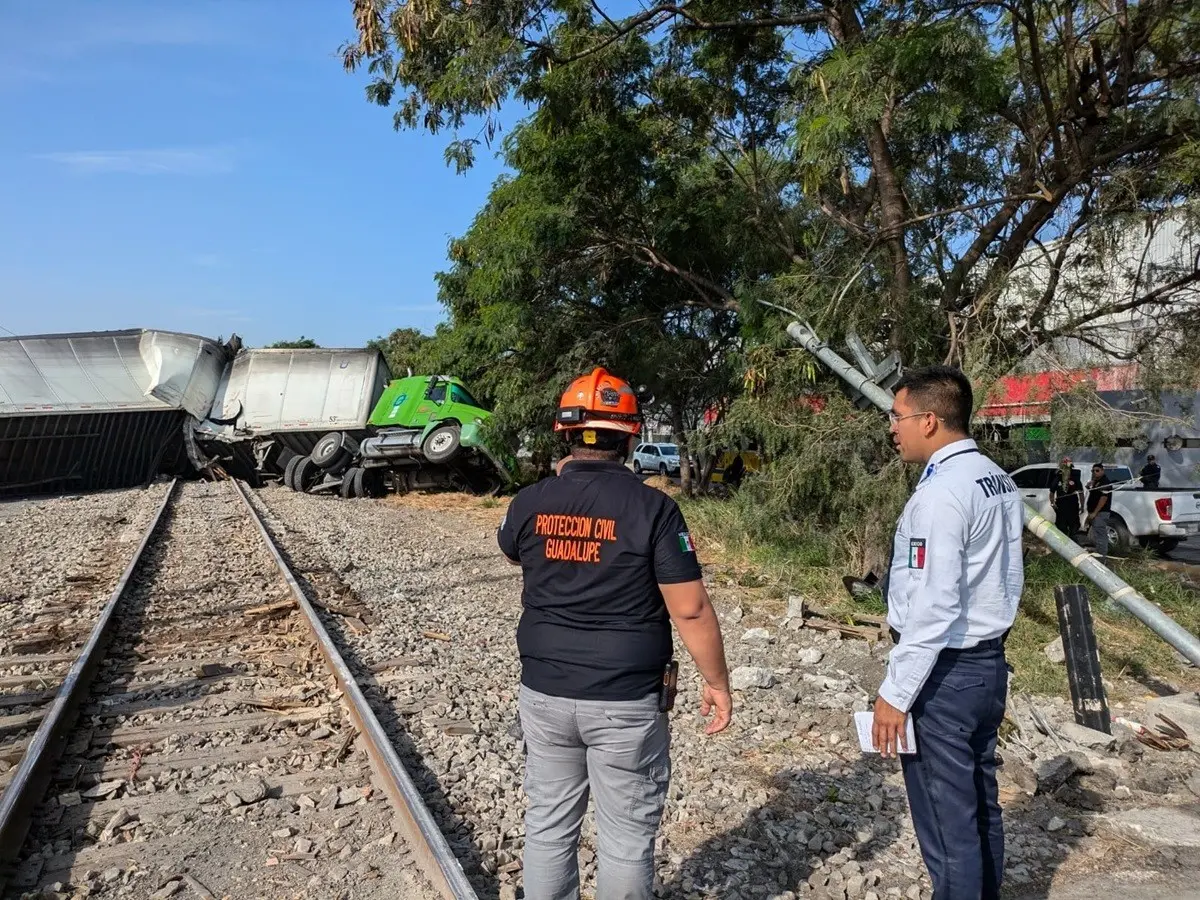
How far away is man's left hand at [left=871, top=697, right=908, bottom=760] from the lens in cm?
283

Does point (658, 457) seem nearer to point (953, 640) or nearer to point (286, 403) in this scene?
point (286, 403)

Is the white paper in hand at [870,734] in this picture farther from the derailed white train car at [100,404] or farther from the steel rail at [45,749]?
the derailed white train car at [100,404]

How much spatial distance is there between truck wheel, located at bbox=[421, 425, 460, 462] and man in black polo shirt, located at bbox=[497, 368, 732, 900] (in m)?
15.8

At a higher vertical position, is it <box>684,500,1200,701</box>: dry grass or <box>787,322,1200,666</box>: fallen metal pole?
<box>787,322,1200,666</box>: fallen metal pole

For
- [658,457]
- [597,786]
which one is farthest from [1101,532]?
[658,457]

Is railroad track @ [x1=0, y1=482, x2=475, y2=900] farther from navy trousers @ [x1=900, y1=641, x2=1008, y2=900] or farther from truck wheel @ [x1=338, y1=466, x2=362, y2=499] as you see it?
truck wheel @ [x1=338, y1=466, x2=362, y2=499]

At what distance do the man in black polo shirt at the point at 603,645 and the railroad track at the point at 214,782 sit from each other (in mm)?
699

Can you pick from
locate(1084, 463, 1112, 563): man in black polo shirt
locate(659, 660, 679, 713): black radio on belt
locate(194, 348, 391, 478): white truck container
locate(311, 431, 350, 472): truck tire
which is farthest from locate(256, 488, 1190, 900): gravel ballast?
locate(194, 348, 391, 478): white truck container

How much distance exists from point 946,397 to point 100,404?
21.4m

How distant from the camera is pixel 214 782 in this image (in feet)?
14.6

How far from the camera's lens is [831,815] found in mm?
4176

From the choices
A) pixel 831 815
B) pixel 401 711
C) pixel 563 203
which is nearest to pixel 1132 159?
pixel 563 203

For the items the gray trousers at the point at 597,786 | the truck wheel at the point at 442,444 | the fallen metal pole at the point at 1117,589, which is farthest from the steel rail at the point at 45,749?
the truck wheel at the point at 442,444

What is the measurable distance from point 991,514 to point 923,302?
6.25m
